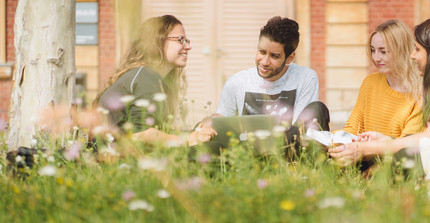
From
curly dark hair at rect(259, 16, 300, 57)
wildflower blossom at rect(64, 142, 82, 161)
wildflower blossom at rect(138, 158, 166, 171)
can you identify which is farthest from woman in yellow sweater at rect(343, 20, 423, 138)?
wildflower blossom at rect(64, 142, 82, 161)

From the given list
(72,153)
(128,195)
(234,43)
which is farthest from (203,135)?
(234,43)

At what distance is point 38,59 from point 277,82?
5.03ft

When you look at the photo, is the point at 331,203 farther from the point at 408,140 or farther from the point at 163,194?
the point at 408,140

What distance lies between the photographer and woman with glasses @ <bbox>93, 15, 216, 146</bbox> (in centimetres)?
284

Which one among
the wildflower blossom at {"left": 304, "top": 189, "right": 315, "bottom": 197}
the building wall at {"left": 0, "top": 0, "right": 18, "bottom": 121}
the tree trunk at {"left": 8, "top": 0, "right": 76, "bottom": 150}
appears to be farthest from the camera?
the building wall at {"left": 0, "top": 0, "right": 18, "bottom": 121}

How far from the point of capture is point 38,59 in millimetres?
3564

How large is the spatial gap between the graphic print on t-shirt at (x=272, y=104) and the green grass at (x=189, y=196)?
3.15 ft

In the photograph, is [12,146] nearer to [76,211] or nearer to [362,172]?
[76,211]

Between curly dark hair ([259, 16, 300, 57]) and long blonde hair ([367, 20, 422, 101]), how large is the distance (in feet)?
1.94

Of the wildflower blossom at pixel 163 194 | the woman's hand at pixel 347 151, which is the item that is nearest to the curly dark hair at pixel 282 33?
the woman's hand at pixel 347 151

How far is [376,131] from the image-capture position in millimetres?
3348

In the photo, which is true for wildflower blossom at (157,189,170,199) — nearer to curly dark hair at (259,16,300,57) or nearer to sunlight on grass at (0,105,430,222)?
sunlight on grass at (0,105,430,222)

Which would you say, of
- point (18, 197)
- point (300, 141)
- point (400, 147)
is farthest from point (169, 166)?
point (400, 147)

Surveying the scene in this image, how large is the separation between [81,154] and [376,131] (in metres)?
1.71
